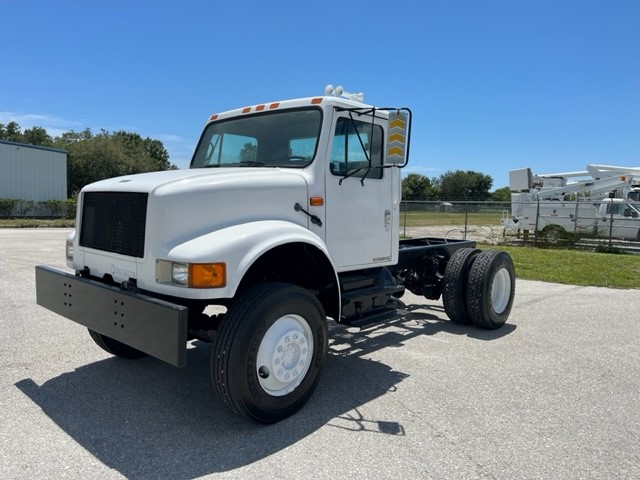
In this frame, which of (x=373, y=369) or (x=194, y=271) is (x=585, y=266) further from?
(x=194, y=271)

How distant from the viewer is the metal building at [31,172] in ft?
112

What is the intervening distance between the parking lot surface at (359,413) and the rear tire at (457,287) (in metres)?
0.32

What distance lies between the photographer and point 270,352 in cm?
359

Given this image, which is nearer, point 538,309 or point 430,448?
point 430,448

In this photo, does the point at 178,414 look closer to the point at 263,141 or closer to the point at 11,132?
the point at 263,141

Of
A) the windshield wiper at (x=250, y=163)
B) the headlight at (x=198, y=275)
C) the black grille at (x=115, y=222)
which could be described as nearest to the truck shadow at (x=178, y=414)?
the headlight at (x=198, y=275)

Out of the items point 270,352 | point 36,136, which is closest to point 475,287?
point 270,352

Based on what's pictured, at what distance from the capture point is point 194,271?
3.25 meters

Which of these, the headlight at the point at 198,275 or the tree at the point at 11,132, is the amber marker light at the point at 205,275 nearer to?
the headlight at the point at 198,275

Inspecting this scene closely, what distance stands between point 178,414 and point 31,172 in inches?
1487

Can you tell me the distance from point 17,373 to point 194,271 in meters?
2.54

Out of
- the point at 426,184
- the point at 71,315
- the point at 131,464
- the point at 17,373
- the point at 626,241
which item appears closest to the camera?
the point at 131,464

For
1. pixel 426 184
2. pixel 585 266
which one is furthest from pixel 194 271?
pixel 426 184

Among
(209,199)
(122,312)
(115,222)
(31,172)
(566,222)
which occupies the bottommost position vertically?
(122,312)
